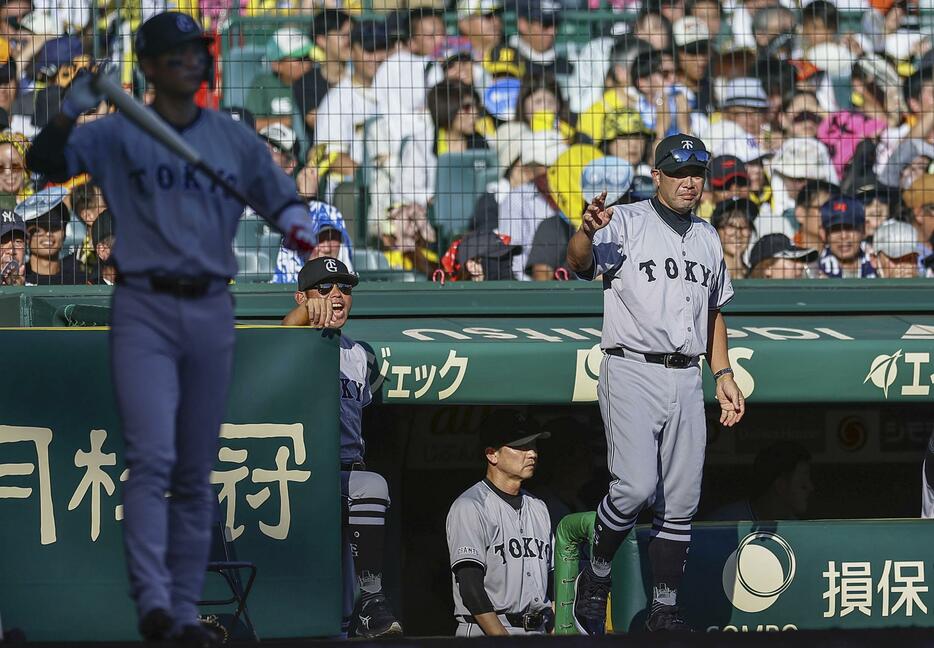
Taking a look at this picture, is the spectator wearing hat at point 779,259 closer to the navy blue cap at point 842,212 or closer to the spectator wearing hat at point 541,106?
the navy blue cap at point 842,212

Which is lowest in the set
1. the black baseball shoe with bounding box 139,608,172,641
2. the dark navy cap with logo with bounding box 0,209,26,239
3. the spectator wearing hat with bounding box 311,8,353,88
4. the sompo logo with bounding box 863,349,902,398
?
the black baseball shoe with bounding box 139,608,172,641

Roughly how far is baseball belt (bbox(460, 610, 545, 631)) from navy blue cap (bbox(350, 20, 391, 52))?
317 centimetres

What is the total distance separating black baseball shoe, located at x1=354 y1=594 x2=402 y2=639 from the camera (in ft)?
19.1

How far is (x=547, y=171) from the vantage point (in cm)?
742

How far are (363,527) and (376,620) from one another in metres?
0.39

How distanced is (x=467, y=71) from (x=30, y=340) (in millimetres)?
3104

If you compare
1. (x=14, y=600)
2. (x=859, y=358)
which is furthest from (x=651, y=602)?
(x=14, y=600)

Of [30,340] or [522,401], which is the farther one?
[522,401]

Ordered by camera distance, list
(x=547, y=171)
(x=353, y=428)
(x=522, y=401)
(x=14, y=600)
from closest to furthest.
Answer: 1. (x=14, y=600)
2. (x=353, y=428)
3. (x=522, y=401)
4. (x=547, y=171)

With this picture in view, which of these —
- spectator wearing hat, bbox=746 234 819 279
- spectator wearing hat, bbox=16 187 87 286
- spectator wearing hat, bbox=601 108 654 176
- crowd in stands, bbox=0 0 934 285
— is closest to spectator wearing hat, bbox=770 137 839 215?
crowd in stands, bbox=0 0 934 285

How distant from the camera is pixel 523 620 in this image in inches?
234

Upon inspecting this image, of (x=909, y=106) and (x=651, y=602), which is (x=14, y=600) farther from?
(x=909, y=106)

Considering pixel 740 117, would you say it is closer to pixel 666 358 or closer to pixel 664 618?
pixel 666 358

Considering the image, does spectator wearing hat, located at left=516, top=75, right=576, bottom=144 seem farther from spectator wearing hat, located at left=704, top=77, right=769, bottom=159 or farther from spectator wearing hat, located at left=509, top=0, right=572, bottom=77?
spectator wearing hat, located at left=704, top=77, right=769, bottom=159
